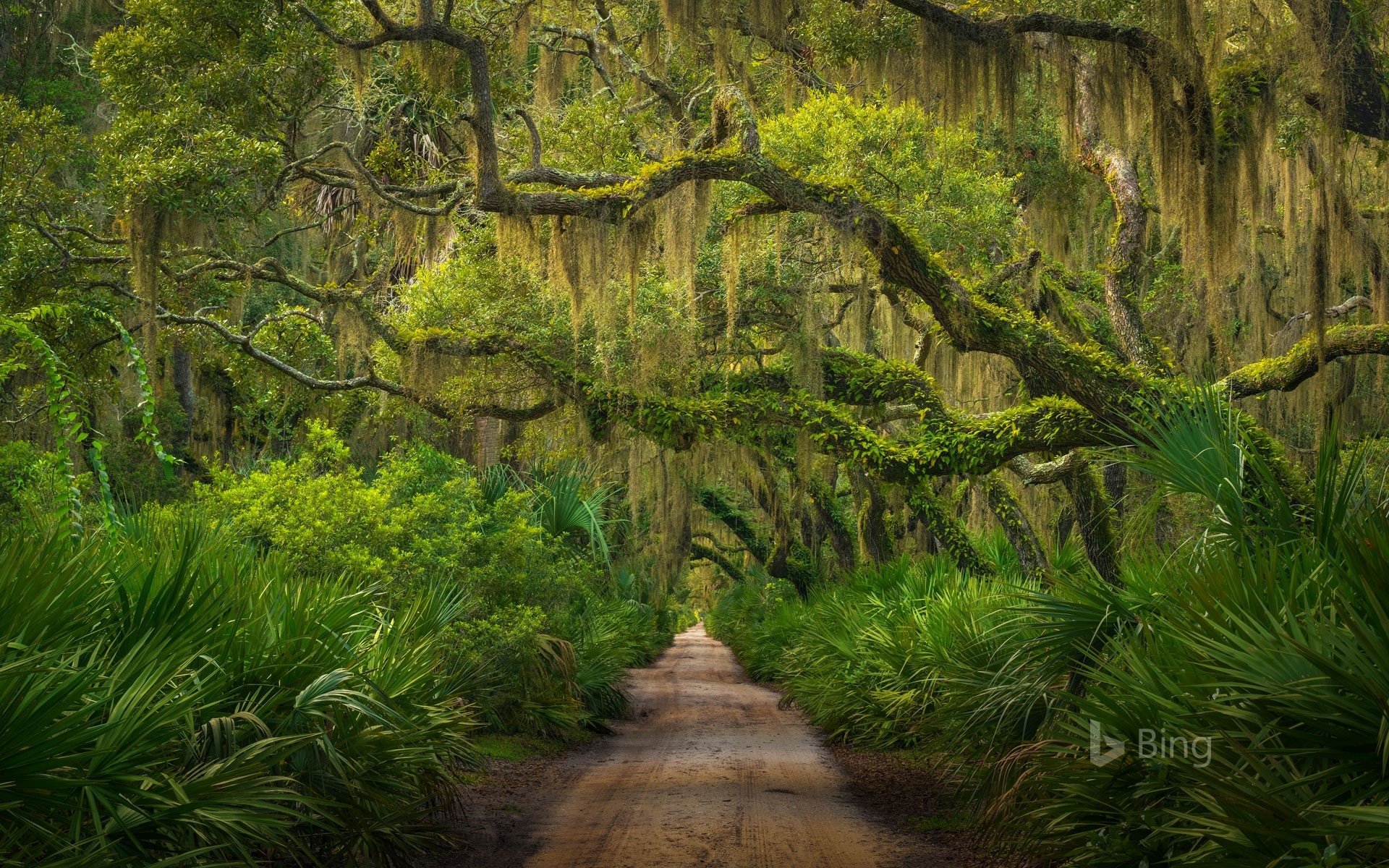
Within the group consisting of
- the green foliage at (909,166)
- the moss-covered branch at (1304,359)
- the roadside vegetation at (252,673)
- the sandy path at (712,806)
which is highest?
the green foliage at (909,166)

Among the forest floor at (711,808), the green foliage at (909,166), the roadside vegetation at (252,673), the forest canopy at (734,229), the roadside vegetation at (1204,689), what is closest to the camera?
the roadside vegetation at (1204,689)

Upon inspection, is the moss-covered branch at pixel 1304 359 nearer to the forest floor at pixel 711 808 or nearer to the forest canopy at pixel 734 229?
the forest canopy at pixel 734 229

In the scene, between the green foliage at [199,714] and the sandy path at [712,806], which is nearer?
the green foliage at [199,714]

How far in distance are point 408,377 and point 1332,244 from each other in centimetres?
1033

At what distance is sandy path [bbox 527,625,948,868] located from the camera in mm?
7508

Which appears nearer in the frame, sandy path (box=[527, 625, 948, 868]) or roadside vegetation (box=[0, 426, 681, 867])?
roadside vegetation (box=[0, 426, 681, 867])

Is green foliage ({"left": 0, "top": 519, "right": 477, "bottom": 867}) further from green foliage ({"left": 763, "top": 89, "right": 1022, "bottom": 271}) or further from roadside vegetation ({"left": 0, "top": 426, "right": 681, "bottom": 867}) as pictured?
green foliage ({"left": 763, "top": 89, "right": 1022, "bottom": 271})

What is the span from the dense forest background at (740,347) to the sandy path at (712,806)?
0.82 metres

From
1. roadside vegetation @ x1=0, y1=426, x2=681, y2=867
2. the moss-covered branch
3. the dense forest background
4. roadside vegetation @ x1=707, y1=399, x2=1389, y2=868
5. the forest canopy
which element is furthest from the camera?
the forest canopy

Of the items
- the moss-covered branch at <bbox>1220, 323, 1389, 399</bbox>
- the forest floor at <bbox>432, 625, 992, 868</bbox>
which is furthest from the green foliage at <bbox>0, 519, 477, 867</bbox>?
the moss-covered branch at <bbox>1220, 323, 1389, 399</bbox>

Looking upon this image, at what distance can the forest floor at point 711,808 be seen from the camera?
7496 mm

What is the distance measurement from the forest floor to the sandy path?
0.02 metres

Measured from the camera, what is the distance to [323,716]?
5941 millimetres

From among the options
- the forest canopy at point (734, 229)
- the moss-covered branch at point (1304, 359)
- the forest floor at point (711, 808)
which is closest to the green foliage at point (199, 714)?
the forest floor at point (711, 808)
